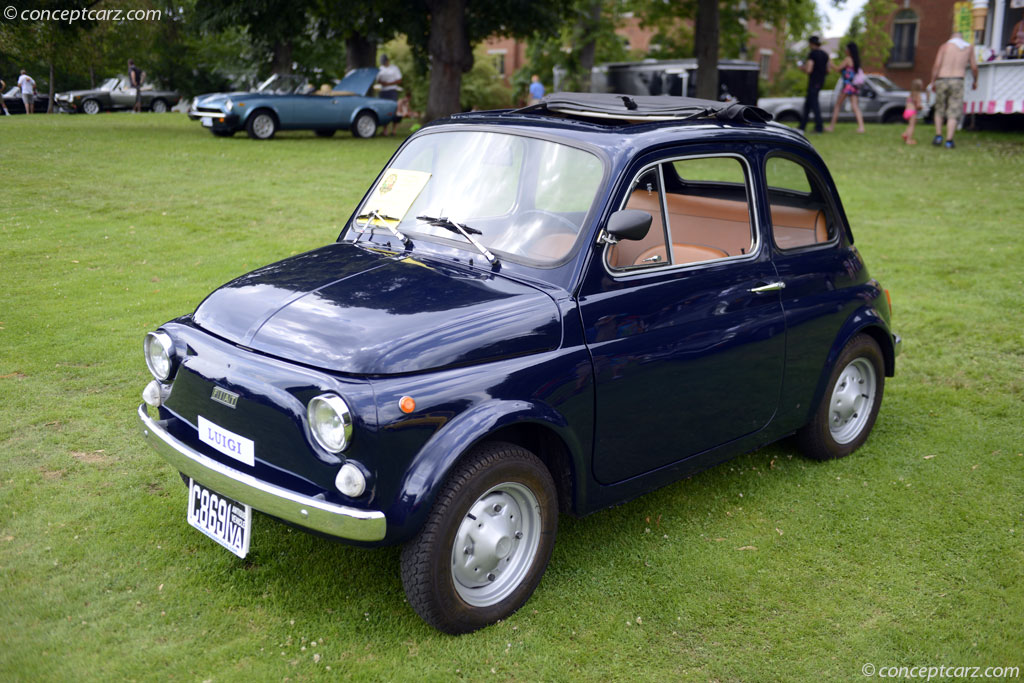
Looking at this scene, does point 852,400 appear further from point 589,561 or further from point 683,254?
point 589,561

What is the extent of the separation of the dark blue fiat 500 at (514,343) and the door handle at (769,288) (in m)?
0.01

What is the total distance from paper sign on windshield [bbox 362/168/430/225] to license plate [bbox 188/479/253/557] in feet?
5.09

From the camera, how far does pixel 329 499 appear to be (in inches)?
126

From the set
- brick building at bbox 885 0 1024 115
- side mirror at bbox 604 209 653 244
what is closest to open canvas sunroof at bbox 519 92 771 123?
side mirror at bbox 604 209 653 244

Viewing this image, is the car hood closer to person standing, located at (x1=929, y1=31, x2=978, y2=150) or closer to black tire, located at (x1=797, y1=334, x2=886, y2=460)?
black tire, located at (x1=797, y1=334, x2=886, y2=460)

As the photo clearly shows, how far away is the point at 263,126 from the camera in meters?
19.6

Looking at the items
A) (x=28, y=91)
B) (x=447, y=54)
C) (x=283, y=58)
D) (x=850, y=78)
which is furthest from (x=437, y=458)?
(x=283, y=58)

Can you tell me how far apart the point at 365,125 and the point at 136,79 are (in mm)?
16945

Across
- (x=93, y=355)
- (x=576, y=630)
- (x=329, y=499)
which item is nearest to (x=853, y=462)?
(x=576, y=630)

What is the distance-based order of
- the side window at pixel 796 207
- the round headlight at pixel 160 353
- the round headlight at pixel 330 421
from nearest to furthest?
the round headlight at pixel 330 421 → the round headlight at pixel 160 353 → the side window at pixel 796 207

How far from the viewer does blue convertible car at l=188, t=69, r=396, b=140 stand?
63.1ft

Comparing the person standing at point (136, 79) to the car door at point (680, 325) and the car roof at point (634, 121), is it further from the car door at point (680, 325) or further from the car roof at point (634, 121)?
the car door at point (680, 325)

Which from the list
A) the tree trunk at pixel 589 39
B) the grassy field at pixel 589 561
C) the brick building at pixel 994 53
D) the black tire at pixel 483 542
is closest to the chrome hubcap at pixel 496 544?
the black tire at pixel 483 542

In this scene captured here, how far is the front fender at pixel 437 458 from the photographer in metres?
3.17
